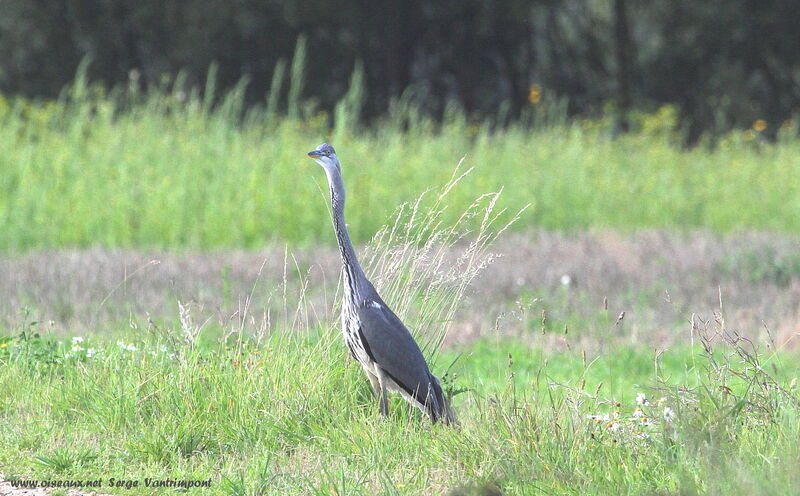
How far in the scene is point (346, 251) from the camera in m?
5.41

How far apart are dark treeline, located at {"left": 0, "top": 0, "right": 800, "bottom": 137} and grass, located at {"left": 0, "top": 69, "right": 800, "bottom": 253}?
7263 mm

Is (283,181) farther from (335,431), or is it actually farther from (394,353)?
(335,431)

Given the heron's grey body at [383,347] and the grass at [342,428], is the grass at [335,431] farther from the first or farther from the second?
the heron's grey body at [383,347]

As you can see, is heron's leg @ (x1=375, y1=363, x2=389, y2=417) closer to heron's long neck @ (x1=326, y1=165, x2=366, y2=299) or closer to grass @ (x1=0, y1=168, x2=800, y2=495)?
grass @ (x1=0, y1=168, x2=800, y2=495)

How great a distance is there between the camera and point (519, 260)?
11055mm

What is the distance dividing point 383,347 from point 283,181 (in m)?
7.61

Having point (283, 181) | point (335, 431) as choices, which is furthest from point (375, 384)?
point (283, 181)

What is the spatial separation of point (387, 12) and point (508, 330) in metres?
16.7

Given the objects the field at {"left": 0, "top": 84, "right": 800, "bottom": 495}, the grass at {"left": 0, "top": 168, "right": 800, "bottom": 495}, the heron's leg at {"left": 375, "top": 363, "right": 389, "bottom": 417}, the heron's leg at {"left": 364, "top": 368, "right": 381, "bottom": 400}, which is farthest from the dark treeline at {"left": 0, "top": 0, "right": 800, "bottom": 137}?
the heron's leg at {"left": 375, "top": 363, "right": 389, "bottom": 417}

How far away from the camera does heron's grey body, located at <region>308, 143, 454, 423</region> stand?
5270 mm

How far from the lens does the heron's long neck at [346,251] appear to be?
5379 mm

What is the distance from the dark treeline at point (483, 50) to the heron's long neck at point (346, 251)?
17.3 metres

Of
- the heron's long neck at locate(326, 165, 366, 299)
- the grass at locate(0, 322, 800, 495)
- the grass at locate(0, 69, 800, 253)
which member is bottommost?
the grass at locate(0, 69, 800, 253)

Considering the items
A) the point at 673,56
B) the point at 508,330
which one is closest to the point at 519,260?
the point at 508,330
